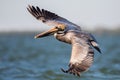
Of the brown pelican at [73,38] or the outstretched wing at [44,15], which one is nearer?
the brown pelican at [73,38]

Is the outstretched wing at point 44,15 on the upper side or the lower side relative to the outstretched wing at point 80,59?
upper

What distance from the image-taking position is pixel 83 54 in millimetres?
14055

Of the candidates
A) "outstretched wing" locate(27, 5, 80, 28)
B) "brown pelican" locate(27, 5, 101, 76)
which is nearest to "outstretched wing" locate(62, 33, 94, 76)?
"brown pelican" locate(27, 5, 101, 76)

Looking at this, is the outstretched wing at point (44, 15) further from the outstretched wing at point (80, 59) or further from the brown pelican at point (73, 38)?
the outstretched wing at point (80, 59)

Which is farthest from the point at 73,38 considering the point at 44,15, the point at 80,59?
the point at 44,15

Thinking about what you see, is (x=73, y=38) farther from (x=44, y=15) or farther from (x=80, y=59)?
(x=44, y=15)

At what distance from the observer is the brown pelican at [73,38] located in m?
14.0

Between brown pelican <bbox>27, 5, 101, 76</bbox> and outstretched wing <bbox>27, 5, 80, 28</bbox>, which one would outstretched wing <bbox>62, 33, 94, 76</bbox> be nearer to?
brown pelican <bbox>27, 5, 101, 76</bbox>

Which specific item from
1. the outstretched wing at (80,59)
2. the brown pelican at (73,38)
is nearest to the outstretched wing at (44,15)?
the brown pelican at (73,38)

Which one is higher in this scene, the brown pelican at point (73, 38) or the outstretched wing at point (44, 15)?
the outstretched wing at point (44, 15)

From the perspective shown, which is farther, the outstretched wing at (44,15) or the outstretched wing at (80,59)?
the outstretched wing at (44,15)

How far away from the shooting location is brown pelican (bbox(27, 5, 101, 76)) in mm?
13977

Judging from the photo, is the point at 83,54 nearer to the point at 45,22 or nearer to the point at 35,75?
the point at 45,22

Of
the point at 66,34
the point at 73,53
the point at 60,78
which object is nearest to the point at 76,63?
the point at 73,53
